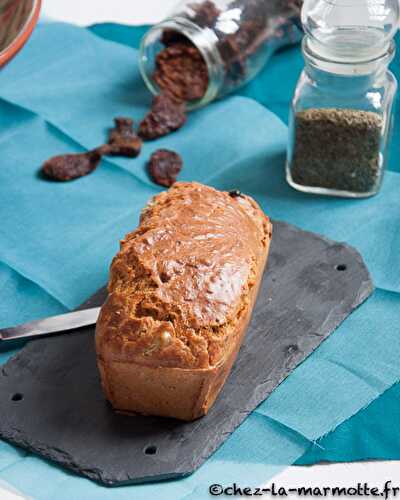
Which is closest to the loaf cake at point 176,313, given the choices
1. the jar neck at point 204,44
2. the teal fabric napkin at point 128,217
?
the teal fabric napkin at point 128,217

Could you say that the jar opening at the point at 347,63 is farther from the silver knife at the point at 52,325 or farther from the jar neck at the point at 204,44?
the silver knife at the point at 52,325

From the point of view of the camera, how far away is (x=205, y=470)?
194 centimetres

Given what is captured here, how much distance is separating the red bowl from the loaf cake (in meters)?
0.65

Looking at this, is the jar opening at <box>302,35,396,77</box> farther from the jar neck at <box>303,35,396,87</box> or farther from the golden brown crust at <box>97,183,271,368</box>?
the golden brown crust at <box>97,183,271,368</box>

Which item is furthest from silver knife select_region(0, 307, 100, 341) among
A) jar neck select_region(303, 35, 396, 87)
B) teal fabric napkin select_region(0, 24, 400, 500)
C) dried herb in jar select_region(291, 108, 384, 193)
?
jar neck select_region(303, 35, 396, 87)

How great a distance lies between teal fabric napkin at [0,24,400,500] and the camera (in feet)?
6.54

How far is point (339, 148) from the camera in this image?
2.72 m

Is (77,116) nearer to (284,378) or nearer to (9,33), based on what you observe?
(9,33)

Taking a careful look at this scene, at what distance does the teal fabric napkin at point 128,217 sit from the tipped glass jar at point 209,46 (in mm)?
87

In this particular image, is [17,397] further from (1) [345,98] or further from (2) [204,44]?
(2) [204,44]

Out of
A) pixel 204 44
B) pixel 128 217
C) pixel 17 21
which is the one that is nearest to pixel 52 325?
pixel 128 217

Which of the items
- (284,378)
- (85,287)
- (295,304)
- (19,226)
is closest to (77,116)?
(19,226)

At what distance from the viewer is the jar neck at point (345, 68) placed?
2.65m

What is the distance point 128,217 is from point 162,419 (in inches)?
34.4
